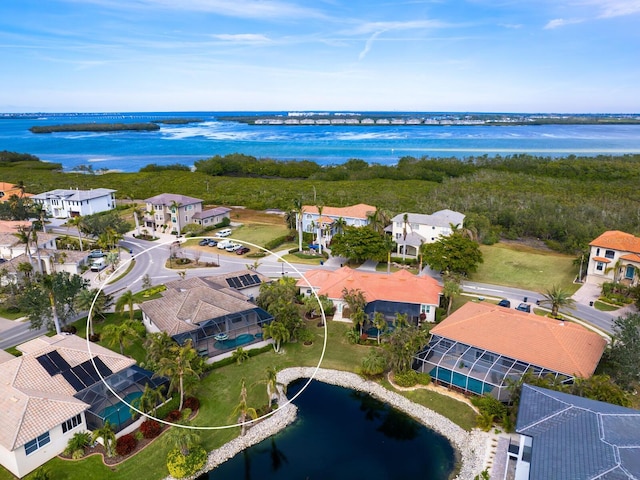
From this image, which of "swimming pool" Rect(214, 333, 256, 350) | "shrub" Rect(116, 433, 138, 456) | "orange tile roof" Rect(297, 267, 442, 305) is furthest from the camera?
"orange tile roof" Rect(297, 267, 442, 305)

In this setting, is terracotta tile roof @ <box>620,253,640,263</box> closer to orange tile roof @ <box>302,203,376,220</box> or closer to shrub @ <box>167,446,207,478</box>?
orange tile roof @ <box>302,203,376,220</box>

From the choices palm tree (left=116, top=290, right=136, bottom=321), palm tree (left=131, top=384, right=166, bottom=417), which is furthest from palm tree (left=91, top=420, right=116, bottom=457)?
palm tree (left=116, top=290, right=136, bottom=321)

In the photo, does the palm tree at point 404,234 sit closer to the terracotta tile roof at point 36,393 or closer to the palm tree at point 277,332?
the palm tree at point 277,332

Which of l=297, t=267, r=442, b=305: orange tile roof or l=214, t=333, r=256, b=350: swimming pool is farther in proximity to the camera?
l=297, t=267, r=442, b=305: orange tile roof

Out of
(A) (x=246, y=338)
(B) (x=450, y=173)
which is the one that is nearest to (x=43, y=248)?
(A) (x=246, y=338)

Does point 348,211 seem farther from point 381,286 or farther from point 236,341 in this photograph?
point 236,341

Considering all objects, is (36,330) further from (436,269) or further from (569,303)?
(569,303)

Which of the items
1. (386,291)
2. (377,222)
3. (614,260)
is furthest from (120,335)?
(614,260)
